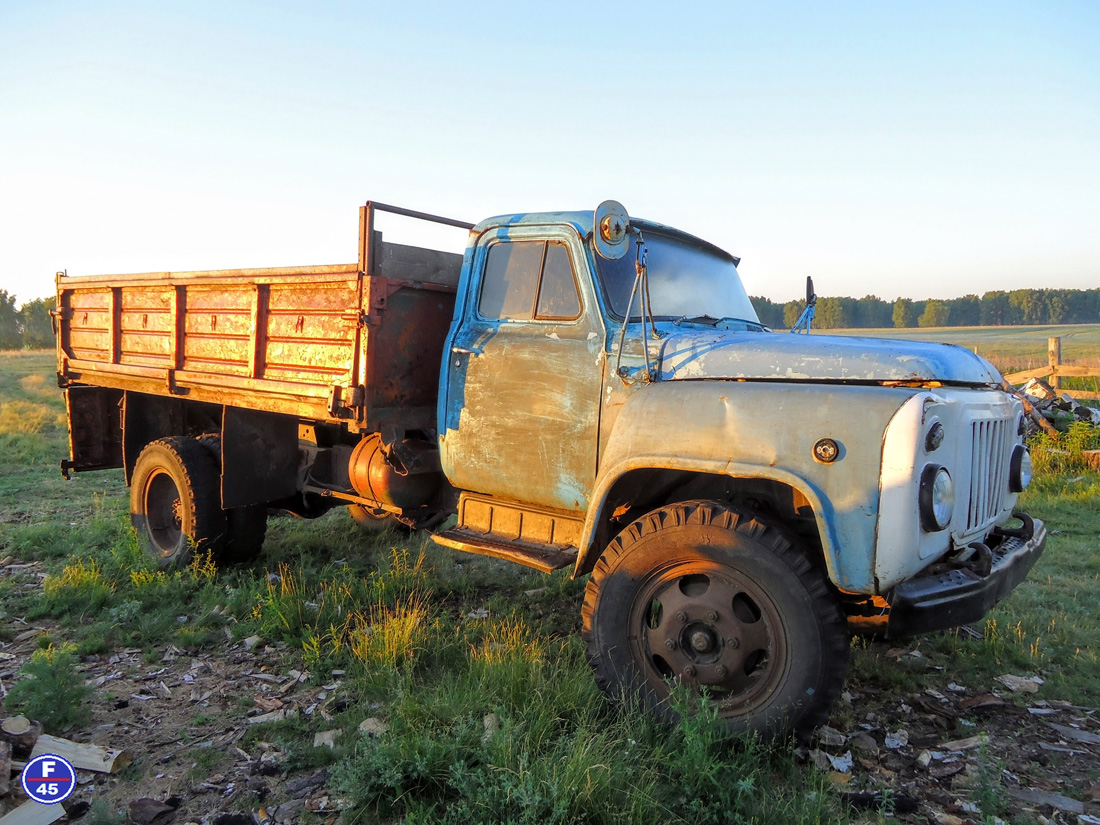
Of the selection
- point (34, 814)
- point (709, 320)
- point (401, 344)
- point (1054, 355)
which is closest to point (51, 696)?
point (34, 814)

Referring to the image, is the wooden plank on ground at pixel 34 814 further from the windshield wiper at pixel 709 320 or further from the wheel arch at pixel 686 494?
the windshield wiper at pixel 709 320

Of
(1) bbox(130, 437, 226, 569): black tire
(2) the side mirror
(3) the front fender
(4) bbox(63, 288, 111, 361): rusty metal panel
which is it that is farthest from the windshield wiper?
(4) bbox(63, 288, 111, 361): rusty metal panel

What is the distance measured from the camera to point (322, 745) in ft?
9.93

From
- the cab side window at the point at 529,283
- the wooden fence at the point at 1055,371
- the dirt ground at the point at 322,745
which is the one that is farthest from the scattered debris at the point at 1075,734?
the wooden fence at the point at 1055,371

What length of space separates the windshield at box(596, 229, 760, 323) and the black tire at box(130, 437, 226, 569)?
11.4 feet

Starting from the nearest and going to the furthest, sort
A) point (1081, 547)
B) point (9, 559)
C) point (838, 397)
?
point (838, 397)
point (9, 559)
point (1081, 547)

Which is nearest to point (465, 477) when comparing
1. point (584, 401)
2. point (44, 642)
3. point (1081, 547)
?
point (584, 401)

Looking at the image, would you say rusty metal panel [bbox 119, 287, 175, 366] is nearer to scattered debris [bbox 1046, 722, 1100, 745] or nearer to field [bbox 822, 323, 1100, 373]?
field [bbox 822, 323, 1100, 373]

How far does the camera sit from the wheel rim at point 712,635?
2.90 metres

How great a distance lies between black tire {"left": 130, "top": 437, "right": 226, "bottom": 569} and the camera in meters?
5.18

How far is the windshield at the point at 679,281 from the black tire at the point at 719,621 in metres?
1.15

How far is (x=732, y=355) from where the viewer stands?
Result: 317 cm

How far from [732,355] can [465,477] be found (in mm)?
1647

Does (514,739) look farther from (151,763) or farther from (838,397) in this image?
(838,397)
